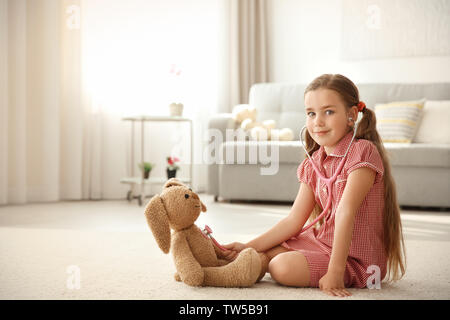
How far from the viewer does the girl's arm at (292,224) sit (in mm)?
1356

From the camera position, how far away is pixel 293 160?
313 cm

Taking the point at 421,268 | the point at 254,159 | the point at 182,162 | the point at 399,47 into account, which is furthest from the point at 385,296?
the point at 399,47

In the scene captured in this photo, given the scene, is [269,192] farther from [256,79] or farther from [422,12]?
[422,12]

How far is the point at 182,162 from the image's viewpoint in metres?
4.05

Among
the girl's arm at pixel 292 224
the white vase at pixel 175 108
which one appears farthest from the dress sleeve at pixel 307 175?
the white vase at pixel 175 108

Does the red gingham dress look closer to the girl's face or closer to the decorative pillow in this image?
the girl's face

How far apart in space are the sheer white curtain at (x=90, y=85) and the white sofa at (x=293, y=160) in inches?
26.7

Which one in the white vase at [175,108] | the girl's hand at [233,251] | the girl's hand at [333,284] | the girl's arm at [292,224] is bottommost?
the girl's hand at [333,284]

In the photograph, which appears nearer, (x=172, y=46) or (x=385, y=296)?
(x=385, y=296)

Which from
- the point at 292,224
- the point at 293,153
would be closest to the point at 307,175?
the point at 292,224

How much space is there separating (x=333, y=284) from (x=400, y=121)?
2395 mm

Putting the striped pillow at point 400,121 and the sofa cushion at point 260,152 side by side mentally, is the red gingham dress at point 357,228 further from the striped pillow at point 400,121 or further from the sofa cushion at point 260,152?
the striped pillow at point 400,121
